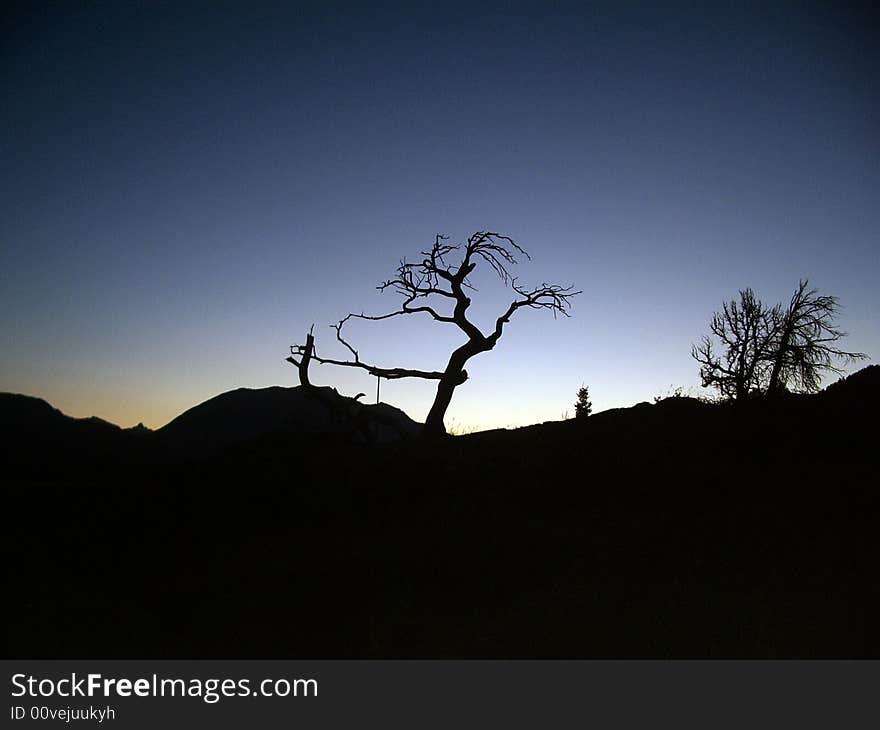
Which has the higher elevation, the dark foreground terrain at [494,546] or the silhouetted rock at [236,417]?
the silhouetted rock at [236,417]

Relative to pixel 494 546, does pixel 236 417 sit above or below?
above

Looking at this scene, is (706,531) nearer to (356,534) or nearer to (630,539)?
(630,539)

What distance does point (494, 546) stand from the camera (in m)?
7.67

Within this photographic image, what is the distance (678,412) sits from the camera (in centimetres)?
1233

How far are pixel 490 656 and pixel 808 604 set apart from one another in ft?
11.0

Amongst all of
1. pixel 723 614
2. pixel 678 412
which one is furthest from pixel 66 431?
pixel 723 614

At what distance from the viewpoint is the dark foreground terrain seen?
17.6 feet

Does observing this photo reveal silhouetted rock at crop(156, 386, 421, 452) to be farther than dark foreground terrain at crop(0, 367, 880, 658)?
Yes

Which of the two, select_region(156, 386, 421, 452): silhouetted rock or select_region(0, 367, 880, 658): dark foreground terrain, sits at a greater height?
select_region(156, 386, 421, 452): silhouetted rock

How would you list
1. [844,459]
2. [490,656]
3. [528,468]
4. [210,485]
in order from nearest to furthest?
[490,656]
[844,459]
[528,468]
[210,485]

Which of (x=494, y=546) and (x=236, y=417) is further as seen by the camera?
(x=236, y=417)

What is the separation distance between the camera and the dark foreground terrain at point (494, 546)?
17.6 ft

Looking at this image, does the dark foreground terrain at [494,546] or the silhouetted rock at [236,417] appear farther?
the silhouetted rock at [236,417]
